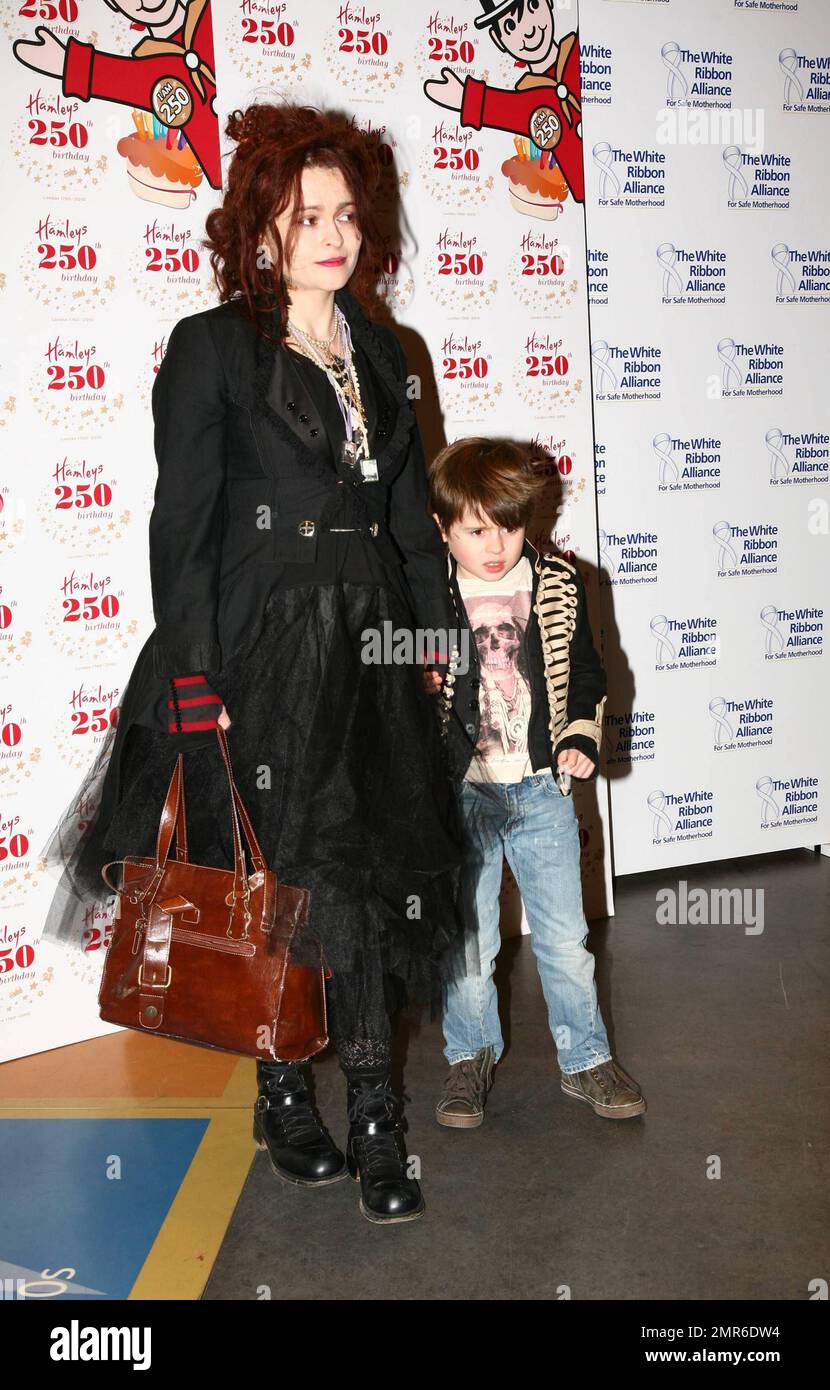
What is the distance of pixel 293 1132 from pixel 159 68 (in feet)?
8.15

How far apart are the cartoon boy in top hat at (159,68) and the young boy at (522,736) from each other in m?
1.17

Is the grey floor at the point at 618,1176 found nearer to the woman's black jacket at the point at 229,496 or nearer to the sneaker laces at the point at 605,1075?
the sneaker laces at the point at 605,1075

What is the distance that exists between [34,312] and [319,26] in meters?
1.07

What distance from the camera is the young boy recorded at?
241 cm

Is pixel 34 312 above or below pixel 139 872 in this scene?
above

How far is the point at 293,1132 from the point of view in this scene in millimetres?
2359

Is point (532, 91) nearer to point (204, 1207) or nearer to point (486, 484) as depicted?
point (486, 484)

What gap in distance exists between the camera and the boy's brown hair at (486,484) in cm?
235

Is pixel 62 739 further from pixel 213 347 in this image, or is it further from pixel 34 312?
pixel 213 347

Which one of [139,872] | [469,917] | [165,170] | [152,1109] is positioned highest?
[165,170]

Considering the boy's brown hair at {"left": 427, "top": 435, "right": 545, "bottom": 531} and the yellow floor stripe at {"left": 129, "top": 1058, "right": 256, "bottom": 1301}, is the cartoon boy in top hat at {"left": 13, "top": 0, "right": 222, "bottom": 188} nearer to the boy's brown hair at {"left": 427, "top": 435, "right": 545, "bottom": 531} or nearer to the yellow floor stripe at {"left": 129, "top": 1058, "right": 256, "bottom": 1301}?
the boy's brown hair at {"left": 427, "top": 435, "right": 545, "bottom": 531}

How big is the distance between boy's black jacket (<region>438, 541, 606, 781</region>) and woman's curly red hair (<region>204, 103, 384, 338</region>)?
0.67 meters
